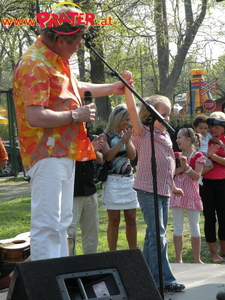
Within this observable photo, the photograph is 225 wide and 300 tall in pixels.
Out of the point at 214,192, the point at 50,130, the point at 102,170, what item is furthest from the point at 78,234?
the point at 50,130

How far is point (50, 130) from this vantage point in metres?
3.05

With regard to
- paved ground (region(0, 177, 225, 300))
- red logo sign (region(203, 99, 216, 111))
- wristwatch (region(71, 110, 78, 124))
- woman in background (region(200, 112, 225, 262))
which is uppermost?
wristwatch (region(71, 110, 78, 124))

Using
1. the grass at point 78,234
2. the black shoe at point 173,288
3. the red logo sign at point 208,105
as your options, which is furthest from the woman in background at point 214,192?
the red logo sign at point 208,105

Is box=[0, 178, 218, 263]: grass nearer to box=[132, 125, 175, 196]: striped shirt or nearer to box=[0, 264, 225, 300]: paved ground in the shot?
box=[0, 264, 225, 300]: paved ground

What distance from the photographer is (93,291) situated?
2.58 metres

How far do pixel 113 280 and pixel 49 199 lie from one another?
69cm

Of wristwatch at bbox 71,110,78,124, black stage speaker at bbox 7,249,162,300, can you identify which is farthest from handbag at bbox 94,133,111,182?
black stage speaker at bbox 7,249,162,300

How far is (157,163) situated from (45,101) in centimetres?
133

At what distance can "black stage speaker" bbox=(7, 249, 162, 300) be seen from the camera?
234 centimetres

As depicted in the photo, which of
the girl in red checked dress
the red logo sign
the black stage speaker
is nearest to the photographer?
the black stage speaker

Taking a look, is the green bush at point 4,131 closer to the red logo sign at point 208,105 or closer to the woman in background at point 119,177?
the red logo sign at point 208,105

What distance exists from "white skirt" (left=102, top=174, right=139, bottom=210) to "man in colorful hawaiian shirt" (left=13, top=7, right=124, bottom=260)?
1.98 metres

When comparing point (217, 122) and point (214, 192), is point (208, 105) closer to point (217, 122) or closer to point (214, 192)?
point (214, 192)

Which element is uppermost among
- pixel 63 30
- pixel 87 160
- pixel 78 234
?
pixel 63 30
